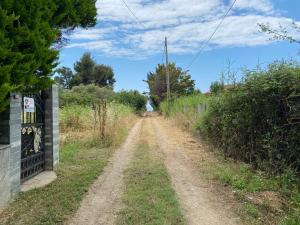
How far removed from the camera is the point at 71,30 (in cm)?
920

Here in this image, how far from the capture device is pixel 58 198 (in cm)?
670

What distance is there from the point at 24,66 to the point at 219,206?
12.7ft

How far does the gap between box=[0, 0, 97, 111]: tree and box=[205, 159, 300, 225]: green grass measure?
4.01 m

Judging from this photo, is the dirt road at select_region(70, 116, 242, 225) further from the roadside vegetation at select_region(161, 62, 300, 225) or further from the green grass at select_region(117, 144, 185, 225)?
the roadside vegetation at select_region(161, 62, 300, 225)

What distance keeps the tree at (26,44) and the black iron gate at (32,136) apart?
3.89ft

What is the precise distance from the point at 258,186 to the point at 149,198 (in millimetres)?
2165

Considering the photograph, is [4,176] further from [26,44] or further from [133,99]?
[133,99]

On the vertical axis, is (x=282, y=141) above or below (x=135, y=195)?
above

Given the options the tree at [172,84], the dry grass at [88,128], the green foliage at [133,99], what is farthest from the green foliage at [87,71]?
the dry grass at [88,128]

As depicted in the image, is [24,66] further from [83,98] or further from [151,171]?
[83,98]

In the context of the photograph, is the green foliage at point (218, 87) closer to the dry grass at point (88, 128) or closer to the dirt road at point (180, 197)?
the dirt road at point (180, 197)

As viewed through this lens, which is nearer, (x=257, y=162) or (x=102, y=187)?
(x=102, y=187)

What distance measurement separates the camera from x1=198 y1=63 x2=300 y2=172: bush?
26.0ft

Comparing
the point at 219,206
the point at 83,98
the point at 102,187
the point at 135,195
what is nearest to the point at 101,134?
the point at 102,187
